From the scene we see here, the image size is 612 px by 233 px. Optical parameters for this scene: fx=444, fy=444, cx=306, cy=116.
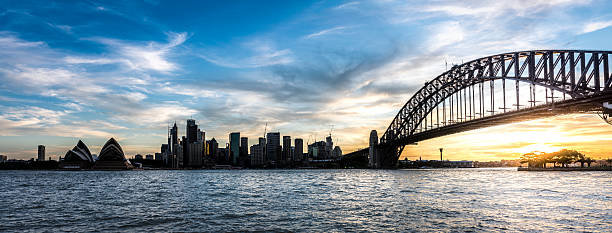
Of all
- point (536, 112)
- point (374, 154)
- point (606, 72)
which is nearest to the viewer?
point (606, 72)

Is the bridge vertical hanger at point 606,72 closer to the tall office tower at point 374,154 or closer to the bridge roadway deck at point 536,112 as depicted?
the bridge roadway deck at point 536,112

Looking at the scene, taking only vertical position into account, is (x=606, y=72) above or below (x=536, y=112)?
above

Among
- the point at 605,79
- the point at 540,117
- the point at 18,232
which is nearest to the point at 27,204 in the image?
the point at 18,232

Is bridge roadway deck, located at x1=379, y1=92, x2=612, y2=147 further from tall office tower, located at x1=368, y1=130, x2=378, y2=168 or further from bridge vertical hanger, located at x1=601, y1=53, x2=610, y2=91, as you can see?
tall office tower, located at x1=368, y1=130, x2=378, y2=168

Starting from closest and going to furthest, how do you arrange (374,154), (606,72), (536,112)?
(606,72) < (536,112) < (374,154)

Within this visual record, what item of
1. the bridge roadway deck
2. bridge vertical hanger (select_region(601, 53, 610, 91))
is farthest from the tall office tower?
bridge vertical hanger (select_region(601, 53, 610, 91))

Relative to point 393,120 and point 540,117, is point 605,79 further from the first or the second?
point 393,120

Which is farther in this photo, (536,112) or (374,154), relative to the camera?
(374,154)

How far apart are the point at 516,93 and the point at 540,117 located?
21.0ft

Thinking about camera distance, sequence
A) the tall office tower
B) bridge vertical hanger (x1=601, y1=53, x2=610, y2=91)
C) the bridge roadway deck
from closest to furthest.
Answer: bridge vertical hanger (x1=601, y1=53, x2=610, y2=91) < the bridge roadway deck < the tall office tower

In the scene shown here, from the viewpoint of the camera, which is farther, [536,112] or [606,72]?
[536,112]

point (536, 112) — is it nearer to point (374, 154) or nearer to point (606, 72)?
point (606, 72)

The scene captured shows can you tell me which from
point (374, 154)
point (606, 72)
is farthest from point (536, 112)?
point (374, 154)

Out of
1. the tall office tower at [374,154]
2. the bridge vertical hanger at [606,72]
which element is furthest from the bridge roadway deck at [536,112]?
the tall office tower at [374,154]
